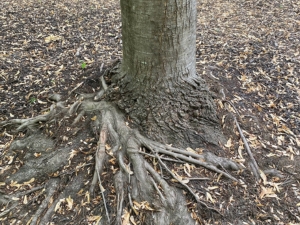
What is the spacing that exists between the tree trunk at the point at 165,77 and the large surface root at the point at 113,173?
169mm

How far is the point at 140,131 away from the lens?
2.79 meters

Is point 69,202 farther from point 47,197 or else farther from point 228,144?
point 228,144

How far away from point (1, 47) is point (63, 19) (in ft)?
5.18

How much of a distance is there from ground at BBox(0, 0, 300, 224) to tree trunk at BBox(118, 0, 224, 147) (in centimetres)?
30

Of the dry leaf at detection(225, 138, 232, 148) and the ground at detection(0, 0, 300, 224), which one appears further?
the dry leaf at detection(225, 138, 232, 148)

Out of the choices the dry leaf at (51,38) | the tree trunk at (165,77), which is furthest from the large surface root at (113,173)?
the dry leaf at (51,38)

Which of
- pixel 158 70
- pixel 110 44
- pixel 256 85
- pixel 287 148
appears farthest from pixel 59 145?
pixel 110 44

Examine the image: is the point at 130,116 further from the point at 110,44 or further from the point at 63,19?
the point at 63,19

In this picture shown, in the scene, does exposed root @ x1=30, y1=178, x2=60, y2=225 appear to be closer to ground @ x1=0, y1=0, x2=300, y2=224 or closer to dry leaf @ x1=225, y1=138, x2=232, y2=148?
ground @ x1=0, y1=0, x2=300, y2=224

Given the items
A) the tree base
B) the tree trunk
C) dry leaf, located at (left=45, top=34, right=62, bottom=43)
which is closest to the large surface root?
the tree base

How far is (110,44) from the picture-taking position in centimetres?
534

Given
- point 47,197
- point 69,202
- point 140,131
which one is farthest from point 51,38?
point 69,202

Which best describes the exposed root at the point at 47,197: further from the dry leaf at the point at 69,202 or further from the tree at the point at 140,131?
the dry leaf at the point at 69,202

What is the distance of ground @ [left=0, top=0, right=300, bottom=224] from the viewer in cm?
255
